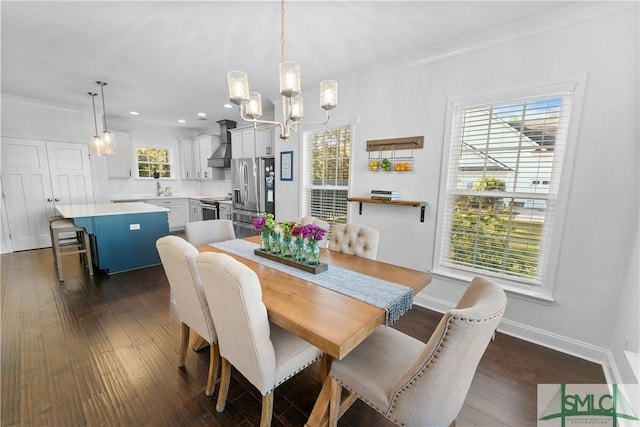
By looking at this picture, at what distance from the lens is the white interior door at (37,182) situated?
175 inches

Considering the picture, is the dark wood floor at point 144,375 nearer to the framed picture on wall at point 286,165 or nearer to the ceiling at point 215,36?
the framed picture on wall at point 286,165

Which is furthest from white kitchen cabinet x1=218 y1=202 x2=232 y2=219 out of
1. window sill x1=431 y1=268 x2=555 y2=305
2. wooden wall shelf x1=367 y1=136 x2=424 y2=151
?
window sill x1=431 y1=268 x2=555 y2=305

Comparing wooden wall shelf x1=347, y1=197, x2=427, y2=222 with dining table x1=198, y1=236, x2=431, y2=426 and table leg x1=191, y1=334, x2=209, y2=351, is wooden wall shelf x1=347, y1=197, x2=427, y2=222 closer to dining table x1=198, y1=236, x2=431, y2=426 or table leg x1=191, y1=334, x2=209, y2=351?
dining table x1=198, y1=236, x2=431, y2=426

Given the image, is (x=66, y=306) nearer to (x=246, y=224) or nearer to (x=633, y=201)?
(x=246, y=224)

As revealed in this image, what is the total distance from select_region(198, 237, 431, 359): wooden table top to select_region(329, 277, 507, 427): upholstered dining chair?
221 mm

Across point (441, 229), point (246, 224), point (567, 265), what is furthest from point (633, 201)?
point (246, 224)

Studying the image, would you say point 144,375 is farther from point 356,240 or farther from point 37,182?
point 37,182

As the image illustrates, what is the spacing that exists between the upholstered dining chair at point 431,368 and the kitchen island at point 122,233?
146 inches

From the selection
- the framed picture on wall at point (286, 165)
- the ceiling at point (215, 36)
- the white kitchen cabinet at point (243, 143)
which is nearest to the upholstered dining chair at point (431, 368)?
the ceiling at point (215, 36)

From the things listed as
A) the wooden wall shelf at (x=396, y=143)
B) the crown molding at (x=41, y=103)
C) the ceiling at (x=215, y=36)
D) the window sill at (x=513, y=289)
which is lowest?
the window sill at (x=513, y=289)

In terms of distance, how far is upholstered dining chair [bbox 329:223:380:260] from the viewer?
7.02ft

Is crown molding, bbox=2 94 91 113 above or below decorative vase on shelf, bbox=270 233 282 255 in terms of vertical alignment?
above

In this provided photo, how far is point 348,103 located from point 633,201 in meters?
2.64

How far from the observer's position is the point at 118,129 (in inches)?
224
